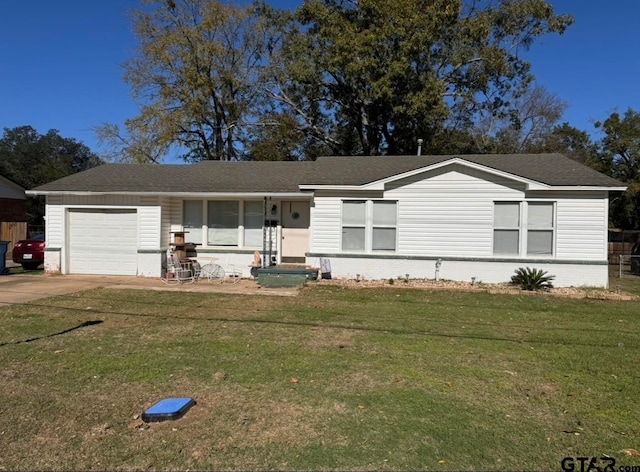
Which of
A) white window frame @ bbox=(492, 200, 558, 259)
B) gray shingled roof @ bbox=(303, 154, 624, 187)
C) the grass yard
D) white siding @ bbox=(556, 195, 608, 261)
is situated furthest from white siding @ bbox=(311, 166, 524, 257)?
the grass yard

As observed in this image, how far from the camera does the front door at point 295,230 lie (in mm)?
15188

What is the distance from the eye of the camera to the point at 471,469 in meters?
3.40

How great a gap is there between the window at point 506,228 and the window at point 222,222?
7.64m

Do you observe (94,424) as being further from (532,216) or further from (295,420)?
(532,216)

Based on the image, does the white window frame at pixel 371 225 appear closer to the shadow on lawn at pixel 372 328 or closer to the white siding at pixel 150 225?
the shadow on lawn at pixel 372 328

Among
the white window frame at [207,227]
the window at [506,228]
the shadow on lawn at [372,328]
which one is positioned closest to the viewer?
the shadow on lawn at [372,328]

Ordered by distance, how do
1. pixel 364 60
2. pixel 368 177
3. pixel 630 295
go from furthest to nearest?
pixel 364 60 < pixel 368 177 < pixel 630 295

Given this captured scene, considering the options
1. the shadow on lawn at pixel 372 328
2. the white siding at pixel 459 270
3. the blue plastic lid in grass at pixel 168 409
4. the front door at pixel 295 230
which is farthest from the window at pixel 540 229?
the blue plastic lid in grass at pixel 168 409

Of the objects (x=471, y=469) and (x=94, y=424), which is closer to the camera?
(x=471, y=469)

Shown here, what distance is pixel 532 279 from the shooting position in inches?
496

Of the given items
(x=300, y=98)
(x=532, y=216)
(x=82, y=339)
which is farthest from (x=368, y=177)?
(x=300, y=98)

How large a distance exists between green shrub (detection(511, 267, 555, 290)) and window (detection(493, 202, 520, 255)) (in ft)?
2.08

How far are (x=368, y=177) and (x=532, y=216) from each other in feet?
15.1

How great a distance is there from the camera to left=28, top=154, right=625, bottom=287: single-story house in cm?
1312
